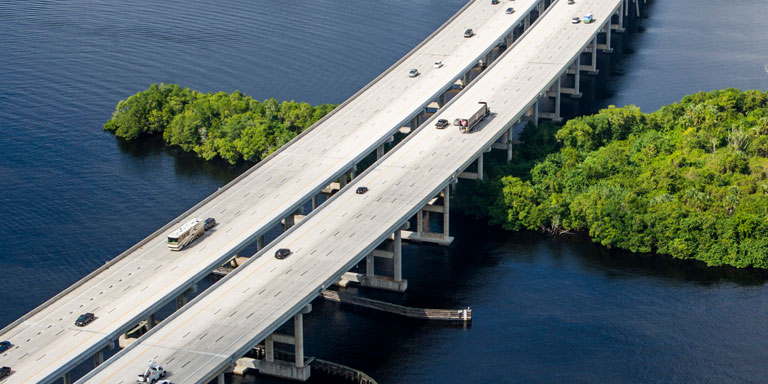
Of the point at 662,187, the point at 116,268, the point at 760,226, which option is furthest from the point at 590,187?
the point at 116,268

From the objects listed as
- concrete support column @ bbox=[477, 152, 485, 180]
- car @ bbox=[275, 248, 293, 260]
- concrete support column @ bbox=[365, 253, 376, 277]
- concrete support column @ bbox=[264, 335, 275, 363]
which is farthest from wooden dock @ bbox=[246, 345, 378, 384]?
concrete support column @ bbox=[477, 152, 485, 180]

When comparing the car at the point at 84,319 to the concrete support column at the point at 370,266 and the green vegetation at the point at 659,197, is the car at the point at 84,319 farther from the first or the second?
the green vegetation at the point at 659,197

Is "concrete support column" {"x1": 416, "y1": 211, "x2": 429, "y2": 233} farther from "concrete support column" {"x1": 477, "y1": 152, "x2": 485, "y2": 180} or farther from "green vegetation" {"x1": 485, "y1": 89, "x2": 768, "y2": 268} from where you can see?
"concrete support column" {"x1": 477, "y1": 152, "x2": 485, "y2": 180}

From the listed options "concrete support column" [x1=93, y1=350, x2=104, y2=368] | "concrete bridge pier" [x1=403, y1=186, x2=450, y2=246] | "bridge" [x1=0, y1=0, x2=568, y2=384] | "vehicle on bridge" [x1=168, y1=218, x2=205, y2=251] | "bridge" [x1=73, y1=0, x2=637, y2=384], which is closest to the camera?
"bridge" [x1=73, y1=0, x2=637, y2=384]

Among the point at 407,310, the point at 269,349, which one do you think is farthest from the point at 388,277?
the point at 269,349

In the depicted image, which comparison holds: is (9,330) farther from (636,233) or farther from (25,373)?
(636,233)

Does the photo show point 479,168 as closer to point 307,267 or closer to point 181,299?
point 307,267
